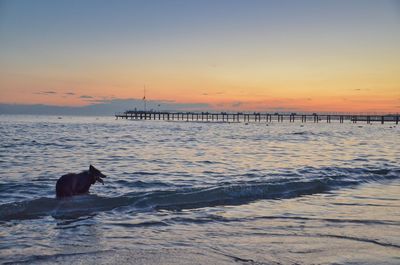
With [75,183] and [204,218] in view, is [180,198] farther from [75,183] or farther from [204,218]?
[75,183]

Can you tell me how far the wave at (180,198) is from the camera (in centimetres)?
858

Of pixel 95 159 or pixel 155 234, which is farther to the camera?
pixel 95 159

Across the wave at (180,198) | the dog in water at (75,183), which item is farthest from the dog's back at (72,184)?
the wave at (180,198)

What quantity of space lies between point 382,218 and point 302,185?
4.34 metres

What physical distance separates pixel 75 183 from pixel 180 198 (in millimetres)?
2509

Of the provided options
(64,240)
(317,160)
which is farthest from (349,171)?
(64,240)

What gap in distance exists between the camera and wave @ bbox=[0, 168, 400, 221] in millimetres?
8578

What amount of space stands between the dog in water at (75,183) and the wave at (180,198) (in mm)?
203

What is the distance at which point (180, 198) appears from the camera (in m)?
10.0

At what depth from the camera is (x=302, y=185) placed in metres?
12.1

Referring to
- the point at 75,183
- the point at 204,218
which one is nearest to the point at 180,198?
the point at 204,218

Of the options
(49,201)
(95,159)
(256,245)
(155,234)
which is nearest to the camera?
(256,245)

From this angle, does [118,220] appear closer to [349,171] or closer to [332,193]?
[332,193]

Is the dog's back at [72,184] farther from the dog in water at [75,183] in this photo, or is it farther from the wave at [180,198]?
the wave at [180,198]
